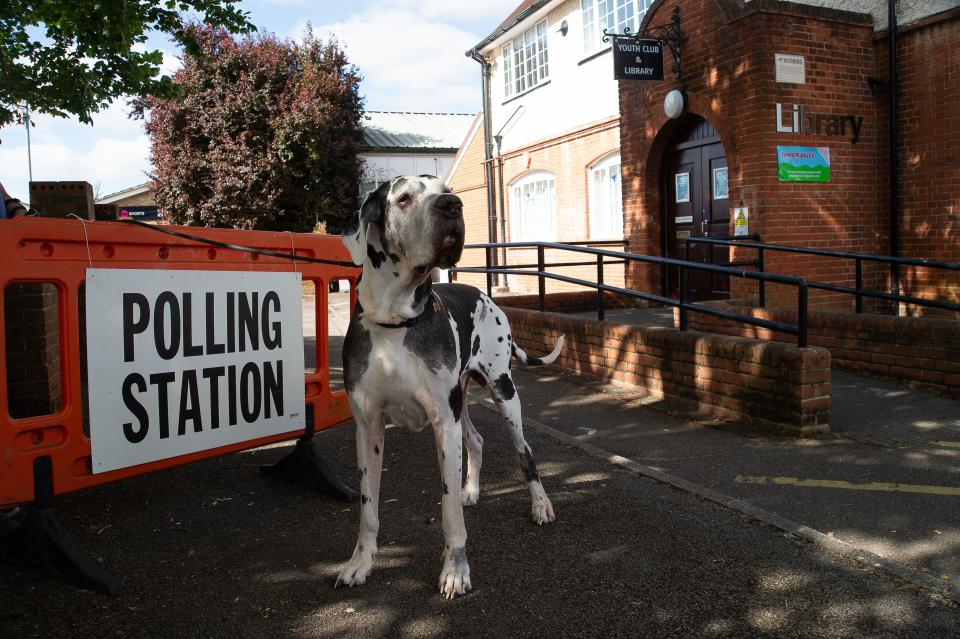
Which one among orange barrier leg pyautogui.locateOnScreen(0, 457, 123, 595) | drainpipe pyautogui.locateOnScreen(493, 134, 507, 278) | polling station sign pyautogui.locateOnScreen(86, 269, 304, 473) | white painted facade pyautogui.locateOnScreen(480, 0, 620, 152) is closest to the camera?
orange barrier leg pyautogui.locateOnScreen(0, 457, 123, 595)

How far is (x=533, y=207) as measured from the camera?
20.2 metres

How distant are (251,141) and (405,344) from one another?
26.8m

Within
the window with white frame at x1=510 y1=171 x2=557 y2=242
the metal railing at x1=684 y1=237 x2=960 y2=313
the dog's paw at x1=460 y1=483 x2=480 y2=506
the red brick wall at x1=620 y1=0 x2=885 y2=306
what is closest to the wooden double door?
the red brick wall at x1=620 y1=0 x2=885 y2=306

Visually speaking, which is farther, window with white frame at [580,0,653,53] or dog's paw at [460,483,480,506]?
window with white frame at [580,0,653,53]

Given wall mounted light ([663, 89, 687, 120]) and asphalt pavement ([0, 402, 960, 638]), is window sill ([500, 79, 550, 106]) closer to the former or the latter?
wall mounted light ([663, 89, 687, 120])

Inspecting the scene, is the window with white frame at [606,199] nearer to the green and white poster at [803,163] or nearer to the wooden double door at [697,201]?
the wooden double door at [697,201]

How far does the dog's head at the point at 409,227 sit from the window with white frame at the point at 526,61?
16.9 metres

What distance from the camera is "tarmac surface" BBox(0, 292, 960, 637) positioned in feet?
10.2

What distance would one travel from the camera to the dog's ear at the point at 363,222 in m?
3.29

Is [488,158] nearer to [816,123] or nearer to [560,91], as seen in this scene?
[560,91]

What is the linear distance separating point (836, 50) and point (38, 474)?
36.2 ft

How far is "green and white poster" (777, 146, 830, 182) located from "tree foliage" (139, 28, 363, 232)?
20.9 meters

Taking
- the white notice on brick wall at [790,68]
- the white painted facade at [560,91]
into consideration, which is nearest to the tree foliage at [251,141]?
the white painted facade at [560,91]

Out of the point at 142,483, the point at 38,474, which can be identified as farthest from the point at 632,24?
the point at 38,474
